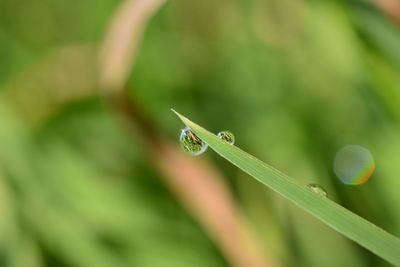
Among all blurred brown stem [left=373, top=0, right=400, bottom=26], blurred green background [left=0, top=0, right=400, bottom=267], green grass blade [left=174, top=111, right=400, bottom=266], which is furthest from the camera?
blurred green background [left=0, top=0, right=400, bottom=267]

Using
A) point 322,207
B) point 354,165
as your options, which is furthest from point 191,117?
point 322,207

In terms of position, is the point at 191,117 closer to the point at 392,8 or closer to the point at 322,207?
the point at 392,8

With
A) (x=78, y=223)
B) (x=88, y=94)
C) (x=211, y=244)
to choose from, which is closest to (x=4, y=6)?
(x=88, y=94)

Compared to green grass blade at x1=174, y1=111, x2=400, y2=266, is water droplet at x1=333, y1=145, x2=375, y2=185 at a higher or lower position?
higher

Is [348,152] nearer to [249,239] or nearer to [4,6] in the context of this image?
[249,239]

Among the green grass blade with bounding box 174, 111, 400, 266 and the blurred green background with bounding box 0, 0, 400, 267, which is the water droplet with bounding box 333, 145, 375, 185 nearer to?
the blurred green background with bounding box 0, 0, 400, 267

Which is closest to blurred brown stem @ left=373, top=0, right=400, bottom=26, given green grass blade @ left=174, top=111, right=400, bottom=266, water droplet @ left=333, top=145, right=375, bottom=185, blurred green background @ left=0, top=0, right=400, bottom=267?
blurred green background @ left=0, top=0, right=400, bottom=267

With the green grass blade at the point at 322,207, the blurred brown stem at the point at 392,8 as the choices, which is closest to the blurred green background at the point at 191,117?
the blurred brown stem at the point at 392,8
